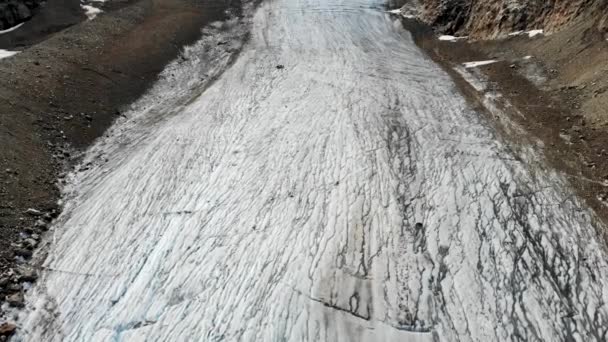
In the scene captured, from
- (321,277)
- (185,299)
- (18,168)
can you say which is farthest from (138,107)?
(321,277)

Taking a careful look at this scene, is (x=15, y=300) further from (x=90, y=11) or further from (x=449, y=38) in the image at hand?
(x=449, y=38)

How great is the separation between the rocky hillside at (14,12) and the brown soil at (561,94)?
1601cm

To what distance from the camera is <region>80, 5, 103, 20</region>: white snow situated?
2068 centimetres

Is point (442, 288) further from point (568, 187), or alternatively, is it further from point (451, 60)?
point (451, 60)

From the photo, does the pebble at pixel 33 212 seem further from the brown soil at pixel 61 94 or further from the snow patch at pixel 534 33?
the snow patch at pixel 534 33

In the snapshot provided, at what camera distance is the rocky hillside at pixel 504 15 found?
1688 cm

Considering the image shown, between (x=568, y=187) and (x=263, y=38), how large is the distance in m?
13.8

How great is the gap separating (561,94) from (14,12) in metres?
19.5

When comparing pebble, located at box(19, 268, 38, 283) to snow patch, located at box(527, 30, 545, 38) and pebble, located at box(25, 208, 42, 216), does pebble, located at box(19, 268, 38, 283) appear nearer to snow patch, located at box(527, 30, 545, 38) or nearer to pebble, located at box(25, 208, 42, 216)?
pebble, located at box(25, 208, 42, 216)

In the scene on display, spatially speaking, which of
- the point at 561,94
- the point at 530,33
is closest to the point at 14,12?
the point at 530,33

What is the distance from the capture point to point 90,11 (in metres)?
21.2

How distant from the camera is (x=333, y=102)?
16.4 meters

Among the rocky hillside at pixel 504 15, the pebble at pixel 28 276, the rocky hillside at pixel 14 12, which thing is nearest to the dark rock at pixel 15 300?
the pebble at pixel 28 276

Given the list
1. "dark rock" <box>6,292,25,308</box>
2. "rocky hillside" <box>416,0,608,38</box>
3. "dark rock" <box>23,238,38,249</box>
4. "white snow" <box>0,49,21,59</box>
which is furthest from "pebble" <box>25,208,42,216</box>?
"rocky hillside" <box>416,0,608,38</box>
